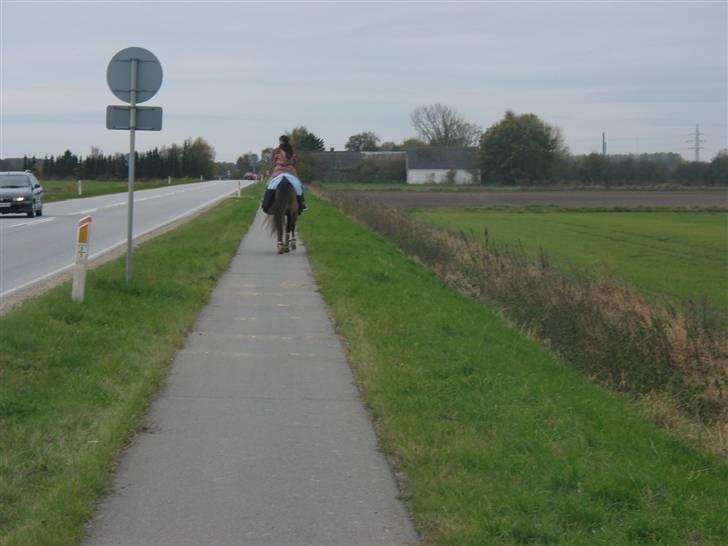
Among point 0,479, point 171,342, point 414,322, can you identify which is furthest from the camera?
point 414,322

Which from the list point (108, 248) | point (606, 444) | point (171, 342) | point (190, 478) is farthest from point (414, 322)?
point (108, 248)

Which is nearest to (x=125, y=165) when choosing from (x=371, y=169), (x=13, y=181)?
(x=371, y=169)

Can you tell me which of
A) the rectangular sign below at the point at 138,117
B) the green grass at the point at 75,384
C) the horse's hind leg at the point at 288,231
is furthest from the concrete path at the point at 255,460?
the horse's hind leg at the point at 288,231

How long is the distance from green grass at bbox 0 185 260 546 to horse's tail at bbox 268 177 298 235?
4.91 metres

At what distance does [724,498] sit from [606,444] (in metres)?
1.07

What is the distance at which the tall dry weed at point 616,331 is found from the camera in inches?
408

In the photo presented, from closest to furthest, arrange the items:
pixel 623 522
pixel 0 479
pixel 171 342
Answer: pixel 623 522 < pixel 0 479 < pixel 171 342

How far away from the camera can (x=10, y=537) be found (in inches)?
194

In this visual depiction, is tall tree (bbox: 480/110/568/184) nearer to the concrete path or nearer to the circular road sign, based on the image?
the circular road sign

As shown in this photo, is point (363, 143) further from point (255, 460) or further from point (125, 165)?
point (255, 460)

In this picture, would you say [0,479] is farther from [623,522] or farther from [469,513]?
[623,522]

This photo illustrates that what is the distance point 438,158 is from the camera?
425ft

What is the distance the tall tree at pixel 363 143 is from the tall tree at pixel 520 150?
53182 millimetres

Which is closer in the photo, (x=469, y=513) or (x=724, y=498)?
(x=469, y=513)
